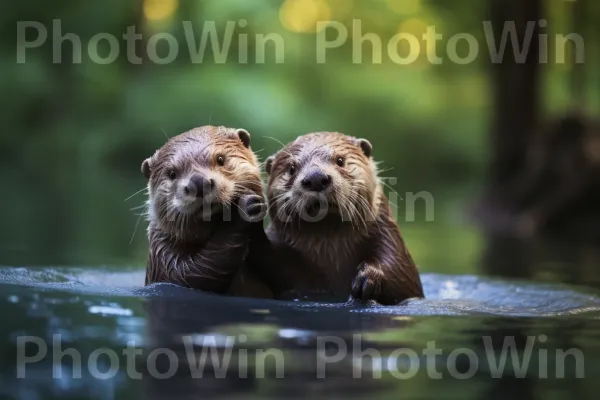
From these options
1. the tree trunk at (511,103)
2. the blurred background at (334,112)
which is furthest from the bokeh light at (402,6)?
the tree trunk at (511,103)

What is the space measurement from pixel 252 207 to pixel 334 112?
17.2m

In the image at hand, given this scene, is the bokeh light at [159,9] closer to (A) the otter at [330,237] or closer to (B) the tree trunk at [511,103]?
(B) the tree trunk at [511,103]

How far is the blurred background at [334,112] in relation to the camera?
10562 millimetres

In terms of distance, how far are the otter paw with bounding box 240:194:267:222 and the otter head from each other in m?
0.05

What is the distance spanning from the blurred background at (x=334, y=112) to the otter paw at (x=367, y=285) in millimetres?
3051

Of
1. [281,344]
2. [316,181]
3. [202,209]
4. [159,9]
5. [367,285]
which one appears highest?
[159,9]

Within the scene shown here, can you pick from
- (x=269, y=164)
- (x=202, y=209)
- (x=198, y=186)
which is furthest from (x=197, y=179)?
(x=269, y=164)

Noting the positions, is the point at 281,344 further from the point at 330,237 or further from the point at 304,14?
the point at 304,14

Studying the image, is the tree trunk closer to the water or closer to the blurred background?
the blurred background

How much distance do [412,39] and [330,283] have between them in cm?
1772

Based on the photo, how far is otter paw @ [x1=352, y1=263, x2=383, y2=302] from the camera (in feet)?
13.8

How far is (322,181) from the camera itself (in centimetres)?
421

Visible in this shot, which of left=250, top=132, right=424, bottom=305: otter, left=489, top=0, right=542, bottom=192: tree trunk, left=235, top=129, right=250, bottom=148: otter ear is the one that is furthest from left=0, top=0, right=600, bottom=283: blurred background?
left=235, top=129, right=250, bottom=148: otter ear

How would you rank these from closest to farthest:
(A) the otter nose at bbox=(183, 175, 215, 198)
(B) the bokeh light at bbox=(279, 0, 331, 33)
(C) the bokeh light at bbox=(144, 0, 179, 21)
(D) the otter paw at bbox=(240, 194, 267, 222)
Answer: (A) the otter nose at bbox=(183, 175, 215, 198), (D) the otter paw at bbox=(240, 194, 267, 222), (C) the bokeh light at bbox=(144, 0, 179, 21), (B) the bokeh light at bbox=(279, 0, 331, 33)
